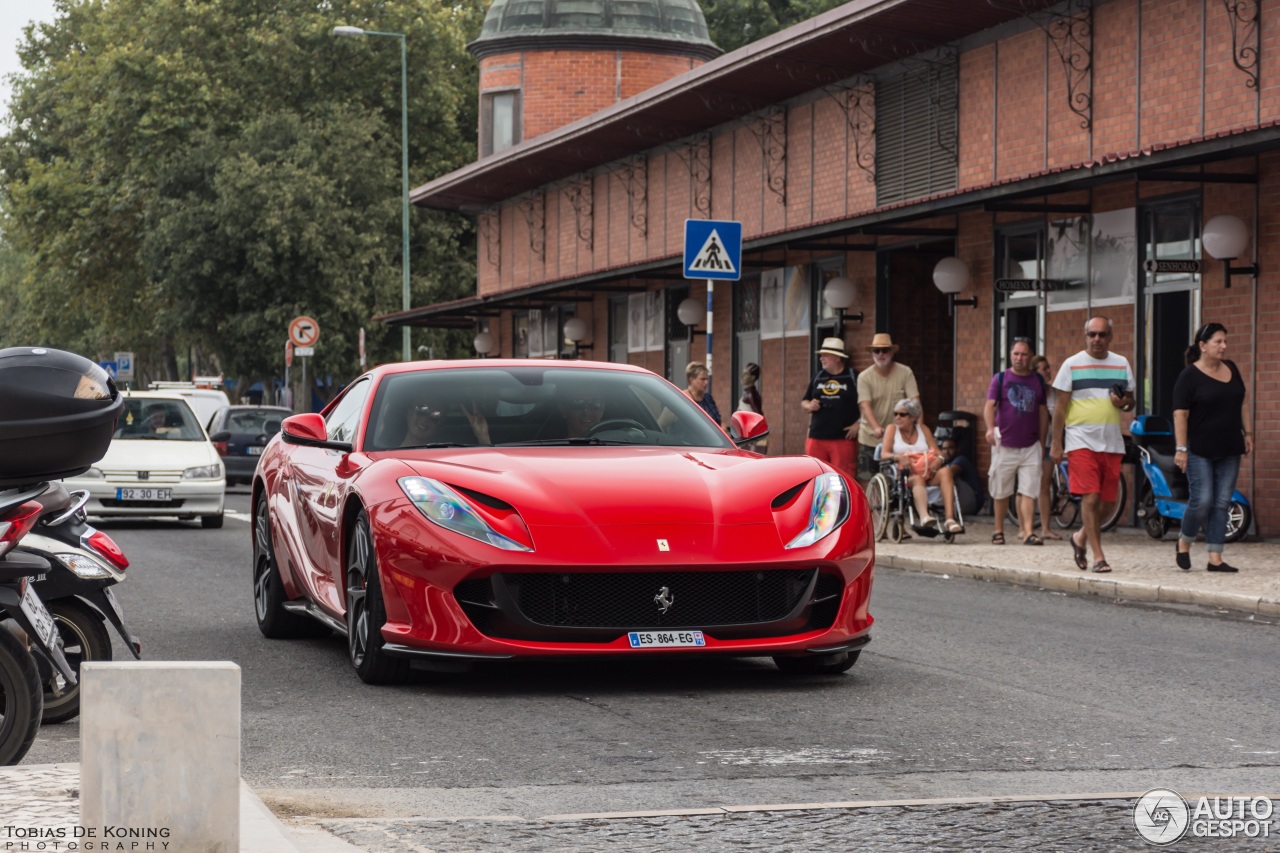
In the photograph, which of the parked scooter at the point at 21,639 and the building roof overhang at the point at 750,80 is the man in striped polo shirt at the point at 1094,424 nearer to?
the building roof overhang at the point at 750,80

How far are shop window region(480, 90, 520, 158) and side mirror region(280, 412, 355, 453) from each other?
A: 123 feet

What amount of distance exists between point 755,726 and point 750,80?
2261 centimetres

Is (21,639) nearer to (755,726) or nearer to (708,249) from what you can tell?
(755,726)

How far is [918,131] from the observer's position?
1029 inches

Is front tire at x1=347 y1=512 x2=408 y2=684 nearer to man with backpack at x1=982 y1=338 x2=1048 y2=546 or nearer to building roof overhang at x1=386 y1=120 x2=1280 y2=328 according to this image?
building roof overhang at x1=386 y1=120 x2=1280 y2=328

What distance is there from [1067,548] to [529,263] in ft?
91.7

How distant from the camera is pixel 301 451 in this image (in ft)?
33.6

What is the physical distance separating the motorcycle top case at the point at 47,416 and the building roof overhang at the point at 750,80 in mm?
17229

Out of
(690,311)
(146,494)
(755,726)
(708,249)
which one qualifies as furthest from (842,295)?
(755,726)

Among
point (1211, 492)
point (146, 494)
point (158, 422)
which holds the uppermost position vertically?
point (158, 422)

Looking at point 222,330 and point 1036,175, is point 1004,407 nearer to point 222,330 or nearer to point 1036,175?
point 1036,175

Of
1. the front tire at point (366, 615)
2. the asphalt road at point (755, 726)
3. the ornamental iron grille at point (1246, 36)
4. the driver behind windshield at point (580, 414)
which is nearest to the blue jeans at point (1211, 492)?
the asphalt road at point (755, 726)

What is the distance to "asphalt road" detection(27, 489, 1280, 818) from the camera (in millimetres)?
6180

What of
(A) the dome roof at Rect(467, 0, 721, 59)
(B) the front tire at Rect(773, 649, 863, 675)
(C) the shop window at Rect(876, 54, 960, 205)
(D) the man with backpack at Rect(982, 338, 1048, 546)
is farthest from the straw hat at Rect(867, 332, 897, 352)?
(A) the dome roof at Rect(467, 0, 721, 59)
